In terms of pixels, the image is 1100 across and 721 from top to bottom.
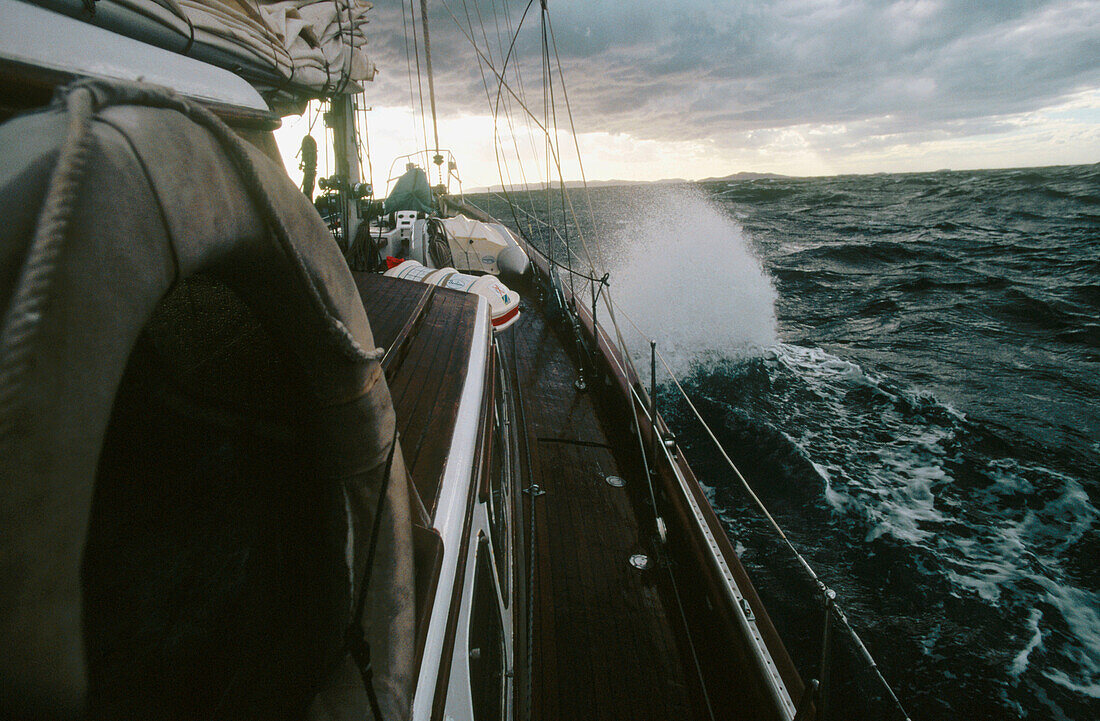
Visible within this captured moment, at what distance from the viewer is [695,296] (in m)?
10.6

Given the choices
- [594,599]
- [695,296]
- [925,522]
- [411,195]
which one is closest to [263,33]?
[594,599]

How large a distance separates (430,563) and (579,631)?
1.62 metres

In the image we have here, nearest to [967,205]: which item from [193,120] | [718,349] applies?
[718,349]

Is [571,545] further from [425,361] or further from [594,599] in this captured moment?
[425,361]

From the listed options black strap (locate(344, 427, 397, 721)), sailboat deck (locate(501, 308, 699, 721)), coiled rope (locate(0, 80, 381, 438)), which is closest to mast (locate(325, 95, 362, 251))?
sailboat deck (locate(501, 308, 699, 721))

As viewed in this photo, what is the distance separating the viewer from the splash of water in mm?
8359

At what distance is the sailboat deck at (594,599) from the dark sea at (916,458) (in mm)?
1485

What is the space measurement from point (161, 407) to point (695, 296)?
10.6m

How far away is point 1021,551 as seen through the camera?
13.1 ft

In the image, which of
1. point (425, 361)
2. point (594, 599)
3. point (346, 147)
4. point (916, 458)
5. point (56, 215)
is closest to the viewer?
point (56, 215)

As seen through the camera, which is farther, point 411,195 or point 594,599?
point 411,195

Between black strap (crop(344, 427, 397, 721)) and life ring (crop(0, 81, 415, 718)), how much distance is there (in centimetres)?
2

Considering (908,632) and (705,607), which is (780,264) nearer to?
(908,632)

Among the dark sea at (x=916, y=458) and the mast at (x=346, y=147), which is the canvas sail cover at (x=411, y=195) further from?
the dark sea at (x=916, y=458)
